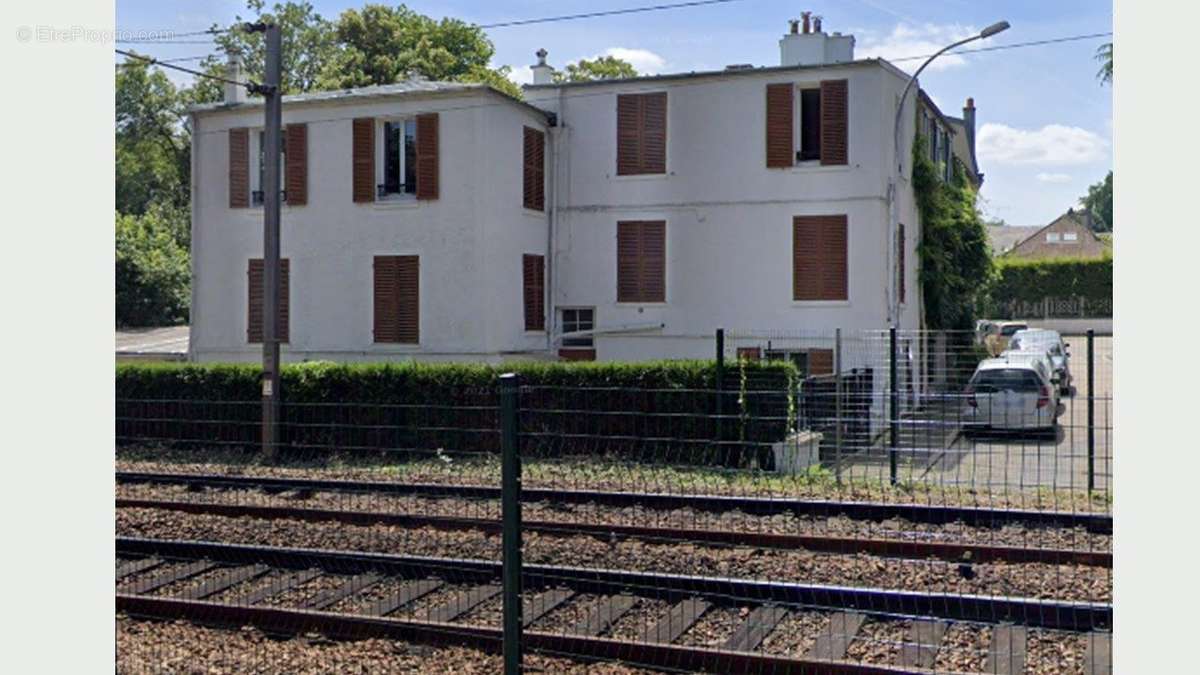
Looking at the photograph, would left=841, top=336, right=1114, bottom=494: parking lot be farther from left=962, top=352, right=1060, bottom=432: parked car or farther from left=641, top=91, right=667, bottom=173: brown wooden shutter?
left=641, top=91, right=667, bottom=173: brown wooden shutter

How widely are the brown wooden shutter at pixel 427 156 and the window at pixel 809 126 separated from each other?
25.5ft

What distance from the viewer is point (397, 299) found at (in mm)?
25562

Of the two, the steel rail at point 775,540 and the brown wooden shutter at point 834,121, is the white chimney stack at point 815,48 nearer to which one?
the brown wooden shutter at point 834,121

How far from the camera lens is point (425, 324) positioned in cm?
2531

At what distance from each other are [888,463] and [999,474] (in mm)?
1319

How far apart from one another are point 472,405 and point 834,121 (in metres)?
11.1

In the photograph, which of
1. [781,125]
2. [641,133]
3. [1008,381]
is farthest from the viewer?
[641,133]

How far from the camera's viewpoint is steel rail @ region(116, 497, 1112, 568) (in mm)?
9000

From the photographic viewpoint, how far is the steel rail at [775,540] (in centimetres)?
900

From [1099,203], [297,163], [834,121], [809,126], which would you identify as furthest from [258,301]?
[1099,203]

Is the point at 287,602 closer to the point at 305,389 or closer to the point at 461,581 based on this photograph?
the point at 461,581

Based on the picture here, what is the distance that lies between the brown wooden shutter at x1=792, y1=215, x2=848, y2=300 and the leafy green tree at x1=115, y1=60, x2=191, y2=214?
41.3m

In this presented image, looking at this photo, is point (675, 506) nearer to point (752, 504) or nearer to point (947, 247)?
point (752, 504)

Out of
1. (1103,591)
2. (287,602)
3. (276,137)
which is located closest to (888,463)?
(1103,591)
